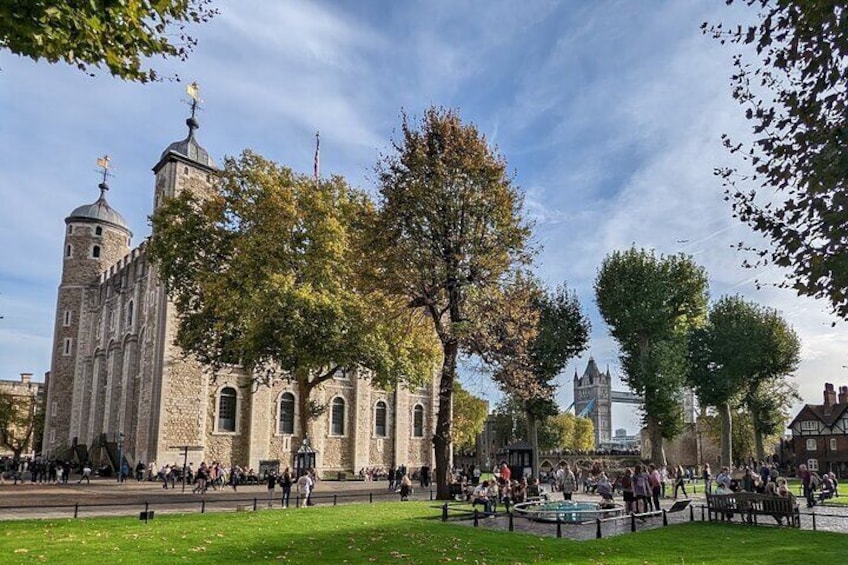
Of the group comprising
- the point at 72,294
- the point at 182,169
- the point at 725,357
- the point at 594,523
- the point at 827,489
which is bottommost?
the point at 827,489

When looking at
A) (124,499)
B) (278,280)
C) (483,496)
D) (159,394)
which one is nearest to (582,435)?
(159,394)

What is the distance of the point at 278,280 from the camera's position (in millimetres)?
28141

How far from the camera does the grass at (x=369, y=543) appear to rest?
37.9 ft

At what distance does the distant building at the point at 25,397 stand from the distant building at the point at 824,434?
268ft

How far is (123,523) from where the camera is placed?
54.1 feet

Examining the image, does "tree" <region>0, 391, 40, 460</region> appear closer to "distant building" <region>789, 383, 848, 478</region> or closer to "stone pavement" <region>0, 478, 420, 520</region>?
"stone pavement" <region>0, 478, 420, 520</region>

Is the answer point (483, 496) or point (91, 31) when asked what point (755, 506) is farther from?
point (91, 31)

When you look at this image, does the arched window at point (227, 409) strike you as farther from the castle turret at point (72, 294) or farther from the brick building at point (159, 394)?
the castle turret at point (72, 294)

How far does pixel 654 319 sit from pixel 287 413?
25628 millimetres

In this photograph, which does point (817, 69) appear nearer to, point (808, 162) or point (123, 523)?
point (808, 162)

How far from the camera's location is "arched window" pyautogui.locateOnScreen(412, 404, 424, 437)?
5453 centimetres

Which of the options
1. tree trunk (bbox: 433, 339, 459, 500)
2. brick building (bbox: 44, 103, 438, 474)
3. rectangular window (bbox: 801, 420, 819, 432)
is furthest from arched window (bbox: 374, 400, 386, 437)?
rectangular window (bbox: 801, 420, 819, 432)

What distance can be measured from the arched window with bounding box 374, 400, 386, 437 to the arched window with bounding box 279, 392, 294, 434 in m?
7.62

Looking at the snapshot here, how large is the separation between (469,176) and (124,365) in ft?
115
